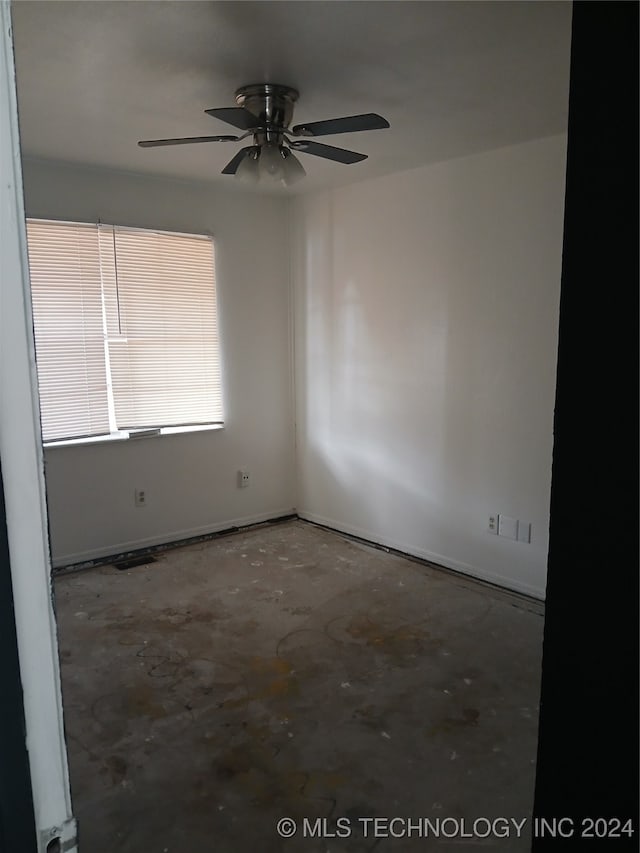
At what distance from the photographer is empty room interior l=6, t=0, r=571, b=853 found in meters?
2.05

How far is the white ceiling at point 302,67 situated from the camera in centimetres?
195

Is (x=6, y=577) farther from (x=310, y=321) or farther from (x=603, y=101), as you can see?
(x=310, y=321)

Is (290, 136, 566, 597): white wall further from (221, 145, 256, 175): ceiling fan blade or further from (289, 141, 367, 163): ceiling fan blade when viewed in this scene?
(221, 145, 256, 175): ceiling fan blade

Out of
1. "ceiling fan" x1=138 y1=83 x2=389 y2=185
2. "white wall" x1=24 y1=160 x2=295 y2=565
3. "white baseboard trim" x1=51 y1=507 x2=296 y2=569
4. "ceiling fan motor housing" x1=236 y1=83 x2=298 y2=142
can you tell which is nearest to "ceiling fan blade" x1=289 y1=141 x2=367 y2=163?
"ceiling fan" x1=138 y1=83 x2=389 y2=185

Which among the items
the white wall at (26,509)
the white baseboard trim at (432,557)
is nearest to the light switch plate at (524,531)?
the white baseboard trim at (432,557)

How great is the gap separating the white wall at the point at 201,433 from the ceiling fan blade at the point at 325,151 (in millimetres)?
1715

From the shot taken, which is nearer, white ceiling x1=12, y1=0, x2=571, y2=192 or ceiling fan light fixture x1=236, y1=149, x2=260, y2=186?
white ceiling x1=12, y1=0, x2=571, y2=192

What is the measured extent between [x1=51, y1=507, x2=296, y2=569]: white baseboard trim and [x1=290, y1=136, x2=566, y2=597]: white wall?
44 cm

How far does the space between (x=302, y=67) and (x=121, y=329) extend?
222 cm

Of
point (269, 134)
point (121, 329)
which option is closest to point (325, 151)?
point (269, 134)

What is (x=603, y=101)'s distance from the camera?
2.56ft

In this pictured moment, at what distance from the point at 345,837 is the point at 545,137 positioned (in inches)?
128

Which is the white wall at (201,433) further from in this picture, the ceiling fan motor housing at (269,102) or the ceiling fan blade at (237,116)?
the ceiling fan blade at (237,116)

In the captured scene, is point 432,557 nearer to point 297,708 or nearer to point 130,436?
point 297,708
